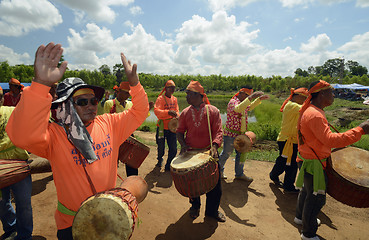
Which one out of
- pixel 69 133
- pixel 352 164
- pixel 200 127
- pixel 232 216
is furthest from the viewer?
pixel 232 216

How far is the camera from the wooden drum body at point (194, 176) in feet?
8.50

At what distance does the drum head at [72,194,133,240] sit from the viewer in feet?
4.55

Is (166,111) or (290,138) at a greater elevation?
(166,111)

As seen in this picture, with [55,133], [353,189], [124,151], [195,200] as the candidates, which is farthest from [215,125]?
[55,133]

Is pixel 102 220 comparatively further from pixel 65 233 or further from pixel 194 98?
pixel 194 98

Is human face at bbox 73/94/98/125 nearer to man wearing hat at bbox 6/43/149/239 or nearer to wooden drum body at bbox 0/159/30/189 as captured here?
man wearing hat at bbox 6/43/149/239

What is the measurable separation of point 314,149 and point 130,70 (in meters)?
2.55

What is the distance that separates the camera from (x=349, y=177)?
2562 millimetres

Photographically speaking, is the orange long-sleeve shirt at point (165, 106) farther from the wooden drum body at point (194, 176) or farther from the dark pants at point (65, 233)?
the dark pants at point (65, 233)

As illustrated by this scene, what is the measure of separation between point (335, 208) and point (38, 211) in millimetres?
5362

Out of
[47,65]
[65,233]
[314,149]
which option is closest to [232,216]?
[314,149]

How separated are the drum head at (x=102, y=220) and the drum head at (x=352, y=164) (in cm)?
269

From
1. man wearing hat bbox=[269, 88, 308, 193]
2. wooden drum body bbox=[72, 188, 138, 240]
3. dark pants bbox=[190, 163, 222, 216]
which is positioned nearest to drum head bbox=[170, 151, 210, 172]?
dark pants bbox=[190, 163, 222, 216]

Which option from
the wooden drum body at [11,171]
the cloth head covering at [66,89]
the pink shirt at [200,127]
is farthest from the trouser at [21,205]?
the pink shirt at [200,127]
